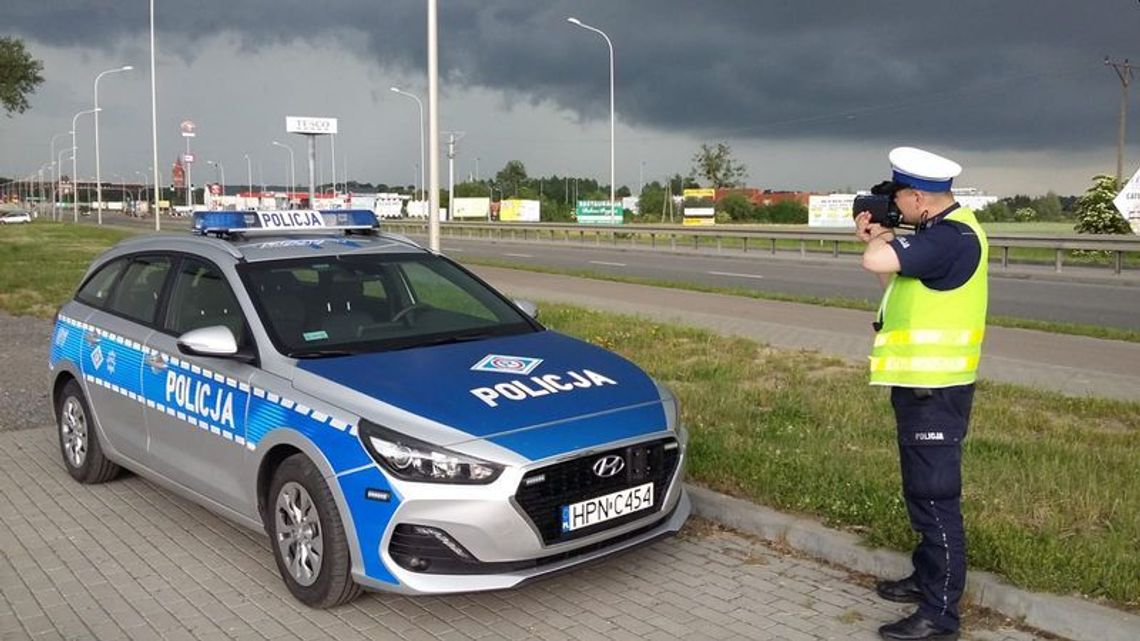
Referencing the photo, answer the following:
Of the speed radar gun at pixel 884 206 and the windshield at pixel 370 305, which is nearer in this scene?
the speed radar gun at pixel 884 206

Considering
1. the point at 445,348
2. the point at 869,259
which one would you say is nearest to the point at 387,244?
the point at 445,348

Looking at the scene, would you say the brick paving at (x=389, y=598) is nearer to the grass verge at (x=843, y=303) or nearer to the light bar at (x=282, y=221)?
the light bar at (x=282, y=221)

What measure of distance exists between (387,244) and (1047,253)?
3113 centimetres

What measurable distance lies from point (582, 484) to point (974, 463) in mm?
2831

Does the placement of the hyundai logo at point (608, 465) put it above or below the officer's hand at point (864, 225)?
below

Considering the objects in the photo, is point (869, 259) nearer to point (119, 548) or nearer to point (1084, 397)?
point (119, 548)

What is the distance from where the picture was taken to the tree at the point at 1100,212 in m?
31.0

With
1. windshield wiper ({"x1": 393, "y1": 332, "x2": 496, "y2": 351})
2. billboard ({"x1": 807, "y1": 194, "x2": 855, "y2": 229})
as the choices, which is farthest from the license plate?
billboard ({"x1": 807, "y1": 194, "x2": 855, "y2": 229})

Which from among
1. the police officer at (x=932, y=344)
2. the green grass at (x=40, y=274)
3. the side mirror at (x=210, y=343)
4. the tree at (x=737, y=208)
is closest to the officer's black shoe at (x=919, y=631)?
the police officer at (x=932, y=344)

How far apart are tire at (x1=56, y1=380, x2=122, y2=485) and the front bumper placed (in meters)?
2.81

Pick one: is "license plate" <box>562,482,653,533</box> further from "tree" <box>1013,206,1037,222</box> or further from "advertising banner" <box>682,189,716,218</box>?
"tree" <box>1013,206,1037,222</box>

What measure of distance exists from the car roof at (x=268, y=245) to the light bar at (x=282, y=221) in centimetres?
4

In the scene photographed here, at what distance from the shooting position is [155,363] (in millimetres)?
5305

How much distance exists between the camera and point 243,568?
191 inches
